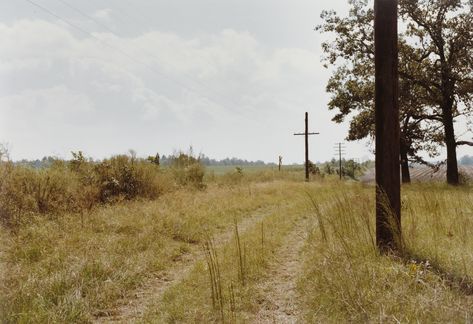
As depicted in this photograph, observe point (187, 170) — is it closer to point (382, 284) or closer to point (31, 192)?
point (31, 192)

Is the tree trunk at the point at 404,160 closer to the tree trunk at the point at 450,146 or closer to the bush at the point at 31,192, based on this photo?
the tree trunk at the point at 450,146

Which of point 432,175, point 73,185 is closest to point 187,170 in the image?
point 73,185

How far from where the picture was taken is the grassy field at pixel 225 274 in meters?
3.33

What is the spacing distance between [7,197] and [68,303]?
540 centimetres

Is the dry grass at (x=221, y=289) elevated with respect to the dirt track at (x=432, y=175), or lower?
lower

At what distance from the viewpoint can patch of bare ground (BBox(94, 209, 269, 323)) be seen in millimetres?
3732

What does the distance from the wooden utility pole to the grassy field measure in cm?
52

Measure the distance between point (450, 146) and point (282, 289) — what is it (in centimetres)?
1881

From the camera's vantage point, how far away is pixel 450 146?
19328mm

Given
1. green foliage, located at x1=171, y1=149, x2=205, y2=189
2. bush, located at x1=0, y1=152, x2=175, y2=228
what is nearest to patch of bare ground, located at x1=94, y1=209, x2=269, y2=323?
bush, located at x1=0, y1=152, x2=175, y2=228

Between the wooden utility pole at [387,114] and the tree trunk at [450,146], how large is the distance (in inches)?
671

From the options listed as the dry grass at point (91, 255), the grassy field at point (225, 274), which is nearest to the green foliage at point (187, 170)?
the dry grass at point (91, 255)

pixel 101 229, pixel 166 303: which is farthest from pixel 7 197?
pixel 166 303

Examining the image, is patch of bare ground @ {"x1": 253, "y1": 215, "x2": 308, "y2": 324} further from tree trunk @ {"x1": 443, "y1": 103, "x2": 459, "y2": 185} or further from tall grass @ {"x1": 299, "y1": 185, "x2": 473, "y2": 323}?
tree trunk @ {"x1": 443, "y1": 103, "x2": 459, "y2": 185}
